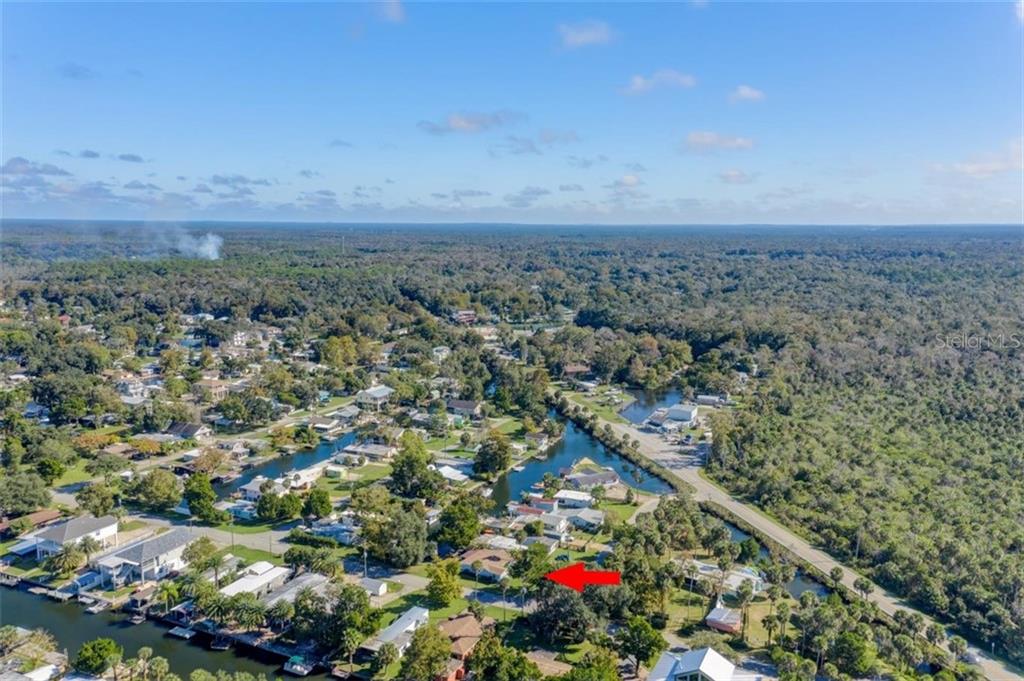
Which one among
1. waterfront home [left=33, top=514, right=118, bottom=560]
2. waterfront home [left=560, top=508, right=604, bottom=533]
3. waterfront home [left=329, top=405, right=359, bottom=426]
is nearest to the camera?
waterfront home [left=33, top=514, right=118, bottom=560]

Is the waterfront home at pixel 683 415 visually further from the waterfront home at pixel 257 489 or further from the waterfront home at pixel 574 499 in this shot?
the waterfront home at pixel 257 489

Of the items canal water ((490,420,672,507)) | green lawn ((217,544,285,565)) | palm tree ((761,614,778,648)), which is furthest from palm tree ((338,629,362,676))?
canal water ((490,420,672,507))

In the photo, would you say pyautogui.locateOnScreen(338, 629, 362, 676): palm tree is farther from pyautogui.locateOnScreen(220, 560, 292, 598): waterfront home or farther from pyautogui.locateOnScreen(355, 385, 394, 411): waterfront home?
pyautogui.locateOnScreen(355, 385, 394, 411): waterfront home

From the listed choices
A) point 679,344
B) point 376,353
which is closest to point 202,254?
point 376,353

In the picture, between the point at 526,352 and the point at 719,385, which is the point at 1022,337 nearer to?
the point at 719,385

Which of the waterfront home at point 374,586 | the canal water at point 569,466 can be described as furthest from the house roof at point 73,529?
the canal water at point 569,466

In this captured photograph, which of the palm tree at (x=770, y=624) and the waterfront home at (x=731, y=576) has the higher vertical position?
the palm tree at (x=770, y=624)
